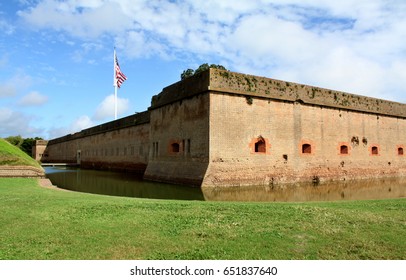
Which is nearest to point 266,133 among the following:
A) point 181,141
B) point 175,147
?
point 181,141

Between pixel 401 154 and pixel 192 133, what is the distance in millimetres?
14513

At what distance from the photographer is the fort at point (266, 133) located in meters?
13.0

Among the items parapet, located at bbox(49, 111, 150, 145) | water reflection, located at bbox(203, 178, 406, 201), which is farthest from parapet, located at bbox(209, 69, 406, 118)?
parapet, located at bbox(49, 111, 150, 145)

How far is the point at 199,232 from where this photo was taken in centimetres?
445

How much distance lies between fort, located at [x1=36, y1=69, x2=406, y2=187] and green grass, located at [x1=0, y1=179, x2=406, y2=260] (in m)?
6.52

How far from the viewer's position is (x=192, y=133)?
1386 cm

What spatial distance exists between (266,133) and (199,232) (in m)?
10.3

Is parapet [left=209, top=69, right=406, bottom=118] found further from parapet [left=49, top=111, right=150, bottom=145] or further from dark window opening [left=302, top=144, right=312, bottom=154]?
parapet [left=49, top=111, right=150, bottom=145]

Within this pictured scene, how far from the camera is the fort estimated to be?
42.7 ft

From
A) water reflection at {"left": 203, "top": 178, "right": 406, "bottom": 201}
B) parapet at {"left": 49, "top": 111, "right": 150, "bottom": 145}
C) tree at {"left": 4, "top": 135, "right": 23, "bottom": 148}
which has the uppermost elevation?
tree at {"left": 4, "top": 135, "right": 23, "bottom": 148}

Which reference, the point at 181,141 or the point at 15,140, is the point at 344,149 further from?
the point at 15,140

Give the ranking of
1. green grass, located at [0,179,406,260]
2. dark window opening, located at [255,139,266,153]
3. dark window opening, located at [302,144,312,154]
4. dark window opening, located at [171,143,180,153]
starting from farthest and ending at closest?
dark window opening, located at [302,144,312,154] < dark window opening, located at [171,143,180,153] < dark window opening, located at [255,139,266,153] < green grass, located at [0,179,406,260]
